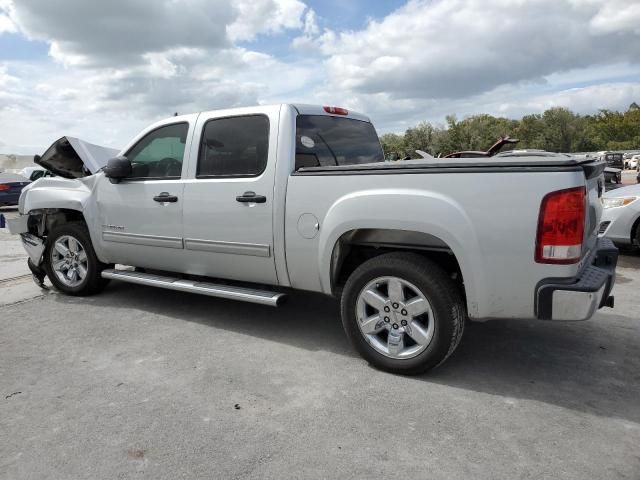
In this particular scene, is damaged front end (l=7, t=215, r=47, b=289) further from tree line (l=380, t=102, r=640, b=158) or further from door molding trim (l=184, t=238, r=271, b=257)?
tree line (l=380, t=102, r=640, b=158)

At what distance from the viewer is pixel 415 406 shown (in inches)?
117

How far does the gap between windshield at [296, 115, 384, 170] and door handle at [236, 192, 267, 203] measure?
1.15 feet

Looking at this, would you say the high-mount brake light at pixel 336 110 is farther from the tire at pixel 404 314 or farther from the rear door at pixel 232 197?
the tire at pixel 404 314

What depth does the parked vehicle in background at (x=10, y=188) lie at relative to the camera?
15.8 metres

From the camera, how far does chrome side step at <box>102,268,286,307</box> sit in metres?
3.86

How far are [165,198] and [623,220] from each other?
6.06 meters

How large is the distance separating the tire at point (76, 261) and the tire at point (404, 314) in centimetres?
301

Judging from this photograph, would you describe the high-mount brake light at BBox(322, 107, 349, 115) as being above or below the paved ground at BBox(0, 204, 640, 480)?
above

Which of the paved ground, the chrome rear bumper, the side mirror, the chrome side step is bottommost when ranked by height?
the paved ground

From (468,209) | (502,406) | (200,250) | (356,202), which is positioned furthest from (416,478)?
(200,250)

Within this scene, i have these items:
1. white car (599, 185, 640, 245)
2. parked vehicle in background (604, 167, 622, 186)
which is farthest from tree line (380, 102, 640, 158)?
white car (599, 185, 640, 245)

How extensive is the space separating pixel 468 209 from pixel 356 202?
73cm

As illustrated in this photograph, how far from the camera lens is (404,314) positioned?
3.31 m

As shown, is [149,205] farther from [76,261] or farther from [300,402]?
[300,402]
